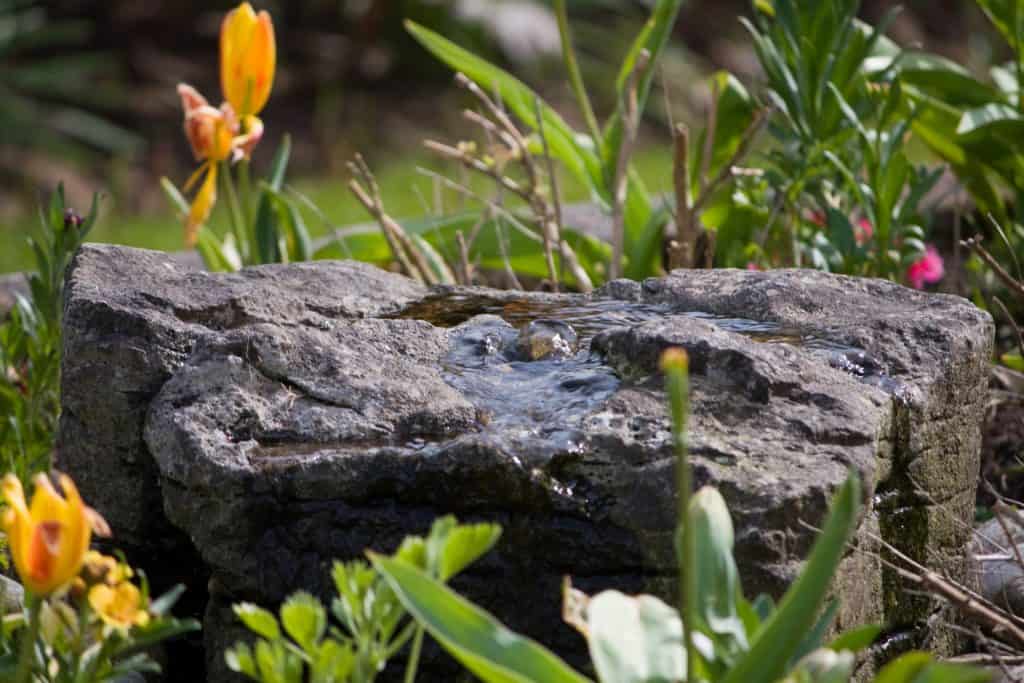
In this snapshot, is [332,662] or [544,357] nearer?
[332,662]

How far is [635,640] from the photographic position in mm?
1272

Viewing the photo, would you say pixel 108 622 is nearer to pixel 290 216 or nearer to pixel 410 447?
pixel 410 447

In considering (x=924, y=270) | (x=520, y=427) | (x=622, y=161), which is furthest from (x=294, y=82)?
(x=520, y=427)

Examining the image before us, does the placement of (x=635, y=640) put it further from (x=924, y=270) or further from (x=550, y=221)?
(x=924, y=270)

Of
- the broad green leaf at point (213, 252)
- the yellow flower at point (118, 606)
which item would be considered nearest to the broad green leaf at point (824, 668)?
the yellow flower at point (118, 606)

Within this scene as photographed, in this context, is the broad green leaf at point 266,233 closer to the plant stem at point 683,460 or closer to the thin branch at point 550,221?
the thin branch at point 550,221

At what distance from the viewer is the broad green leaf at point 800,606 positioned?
3.85 ft

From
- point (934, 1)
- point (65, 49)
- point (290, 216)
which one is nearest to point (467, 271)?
point (290, 216)

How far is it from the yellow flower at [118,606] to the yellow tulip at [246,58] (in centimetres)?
147

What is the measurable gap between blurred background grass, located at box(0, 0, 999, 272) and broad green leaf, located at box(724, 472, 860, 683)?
596cm

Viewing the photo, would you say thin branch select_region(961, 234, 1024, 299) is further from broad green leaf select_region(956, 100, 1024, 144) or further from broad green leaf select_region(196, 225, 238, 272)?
broad green leaf select_region(196, 225, 238, 272)

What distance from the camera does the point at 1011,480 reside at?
262 cm

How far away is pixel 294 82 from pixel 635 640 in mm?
7607

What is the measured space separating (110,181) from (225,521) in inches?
258
